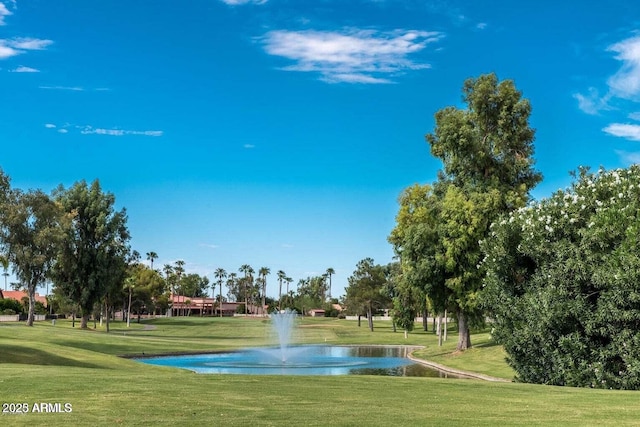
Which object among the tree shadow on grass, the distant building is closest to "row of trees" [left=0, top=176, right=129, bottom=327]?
the tree shadow on grass

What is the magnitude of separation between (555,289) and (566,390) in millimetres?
6458

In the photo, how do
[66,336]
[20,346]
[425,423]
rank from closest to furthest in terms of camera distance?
[425,423], [20,346], [66,336]

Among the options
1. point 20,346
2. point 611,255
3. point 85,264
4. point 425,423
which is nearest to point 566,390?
point 611,255

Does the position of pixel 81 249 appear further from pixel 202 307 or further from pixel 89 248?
pixel 202 307

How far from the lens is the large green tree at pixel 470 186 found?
36.6 metres

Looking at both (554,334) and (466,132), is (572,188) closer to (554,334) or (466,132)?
(554,334)

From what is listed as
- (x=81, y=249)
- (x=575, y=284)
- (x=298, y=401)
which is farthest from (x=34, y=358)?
(x=81, y=249)

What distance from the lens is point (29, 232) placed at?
54531mm

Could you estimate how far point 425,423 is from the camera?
1086 centimetres

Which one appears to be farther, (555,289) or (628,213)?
(555,289)

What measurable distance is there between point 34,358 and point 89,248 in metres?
41.7

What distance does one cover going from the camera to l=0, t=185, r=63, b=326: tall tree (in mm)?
53469

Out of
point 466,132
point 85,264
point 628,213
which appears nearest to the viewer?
point 628,213

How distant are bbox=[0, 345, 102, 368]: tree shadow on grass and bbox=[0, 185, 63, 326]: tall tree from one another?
30120 mm
